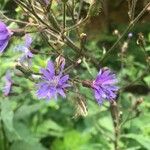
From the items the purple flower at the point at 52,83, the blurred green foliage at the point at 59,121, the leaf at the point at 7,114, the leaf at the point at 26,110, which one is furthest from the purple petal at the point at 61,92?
the leaf at the point at 26,110

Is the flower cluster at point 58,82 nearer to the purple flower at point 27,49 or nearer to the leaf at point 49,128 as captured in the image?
the purple flower at point 27,49

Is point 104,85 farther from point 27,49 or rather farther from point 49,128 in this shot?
point 49,128

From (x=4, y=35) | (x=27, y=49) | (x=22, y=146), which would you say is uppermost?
(x=4, y=35)

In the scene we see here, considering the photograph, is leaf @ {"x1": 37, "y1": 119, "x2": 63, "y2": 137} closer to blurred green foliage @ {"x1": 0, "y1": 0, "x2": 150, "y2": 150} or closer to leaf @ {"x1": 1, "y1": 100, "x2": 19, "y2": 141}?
blurred green foliage @ {"x1": 0, "y1": 0, "x2": 150, "y2": 150}

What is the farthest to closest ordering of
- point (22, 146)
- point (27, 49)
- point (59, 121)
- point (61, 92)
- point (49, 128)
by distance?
point (59, 121), point (49, 128), point (22, 146), point (27, 49), point (61, 92)

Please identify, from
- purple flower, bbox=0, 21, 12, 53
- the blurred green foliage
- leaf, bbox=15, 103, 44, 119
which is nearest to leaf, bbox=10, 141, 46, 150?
the blurred green foliage

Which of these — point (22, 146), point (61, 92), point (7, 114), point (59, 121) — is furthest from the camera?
point (59, 121)

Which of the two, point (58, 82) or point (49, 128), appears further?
point (49, 128)

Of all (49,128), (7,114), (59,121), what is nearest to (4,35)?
(7,114)

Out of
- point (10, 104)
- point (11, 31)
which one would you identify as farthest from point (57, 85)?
point (10, 104)

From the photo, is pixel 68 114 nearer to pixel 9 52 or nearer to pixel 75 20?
pixel 9 52
